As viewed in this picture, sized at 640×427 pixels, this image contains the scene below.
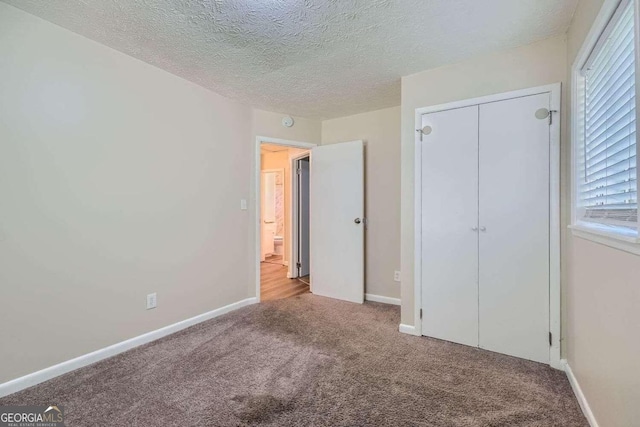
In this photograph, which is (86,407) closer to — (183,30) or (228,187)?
(228,187)

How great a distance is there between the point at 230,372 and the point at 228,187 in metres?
1.79

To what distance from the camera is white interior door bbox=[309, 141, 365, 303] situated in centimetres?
337

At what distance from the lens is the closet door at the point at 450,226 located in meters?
2.23

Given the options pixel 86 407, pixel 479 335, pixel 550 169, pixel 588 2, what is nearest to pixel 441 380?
pixel 479 335

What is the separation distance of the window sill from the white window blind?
5cm

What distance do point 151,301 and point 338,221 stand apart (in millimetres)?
2079

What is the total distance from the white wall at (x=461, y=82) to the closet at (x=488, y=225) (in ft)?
0.35

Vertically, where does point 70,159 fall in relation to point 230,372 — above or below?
above

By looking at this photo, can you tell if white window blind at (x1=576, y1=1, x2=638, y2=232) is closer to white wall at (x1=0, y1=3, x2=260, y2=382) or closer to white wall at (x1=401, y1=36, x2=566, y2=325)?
white wall at (x1=401, y1=36, x2=566, y2=325)

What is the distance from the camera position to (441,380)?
1804 millimetres

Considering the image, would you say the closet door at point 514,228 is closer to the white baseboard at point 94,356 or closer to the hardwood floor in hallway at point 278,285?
the hardwood floor in hallway at point 278,285

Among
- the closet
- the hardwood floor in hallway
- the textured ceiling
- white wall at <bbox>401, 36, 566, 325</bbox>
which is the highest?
the textured ceiling

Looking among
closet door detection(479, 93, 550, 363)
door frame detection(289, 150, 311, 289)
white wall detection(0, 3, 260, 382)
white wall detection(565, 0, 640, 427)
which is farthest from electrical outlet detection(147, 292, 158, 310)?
white wall detection(565, 0, 640, 427)

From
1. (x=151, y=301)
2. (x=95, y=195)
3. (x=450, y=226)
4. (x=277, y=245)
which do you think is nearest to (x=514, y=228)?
(x=450, y=226)
